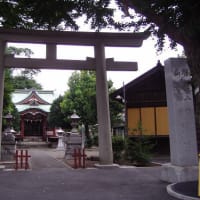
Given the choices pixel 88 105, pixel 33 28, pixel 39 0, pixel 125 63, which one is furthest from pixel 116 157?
pixel 88 105

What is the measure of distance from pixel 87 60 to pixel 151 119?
293 inches

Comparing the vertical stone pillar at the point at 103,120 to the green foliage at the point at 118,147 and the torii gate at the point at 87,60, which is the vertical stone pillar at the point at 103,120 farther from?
the green foliage at the point at 118,147

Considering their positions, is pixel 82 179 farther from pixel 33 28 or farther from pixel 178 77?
pixel 33 28

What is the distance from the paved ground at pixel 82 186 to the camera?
27.8 feet

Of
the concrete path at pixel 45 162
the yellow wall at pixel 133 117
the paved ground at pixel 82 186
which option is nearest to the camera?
the paved ground at pixel 82 186

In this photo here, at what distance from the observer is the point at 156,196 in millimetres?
8477

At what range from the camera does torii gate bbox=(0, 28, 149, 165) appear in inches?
607

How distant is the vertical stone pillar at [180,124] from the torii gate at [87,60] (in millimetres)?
4861

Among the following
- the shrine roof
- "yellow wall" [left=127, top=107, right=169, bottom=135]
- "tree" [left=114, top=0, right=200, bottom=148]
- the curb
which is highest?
the shrine roof

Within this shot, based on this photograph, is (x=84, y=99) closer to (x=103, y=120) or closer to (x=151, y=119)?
(x=151, y=119)

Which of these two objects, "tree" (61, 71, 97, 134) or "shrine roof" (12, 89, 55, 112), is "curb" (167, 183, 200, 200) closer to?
"tree" (61, 71, 97, 134)

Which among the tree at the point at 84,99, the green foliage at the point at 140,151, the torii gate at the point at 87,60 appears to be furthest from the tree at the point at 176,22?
the tree at the point at 84,99

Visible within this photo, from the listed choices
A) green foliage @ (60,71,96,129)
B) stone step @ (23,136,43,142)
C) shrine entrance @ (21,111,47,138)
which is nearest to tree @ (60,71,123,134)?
green foliage @ (60,71,96,129)

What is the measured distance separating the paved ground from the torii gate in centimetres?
278
